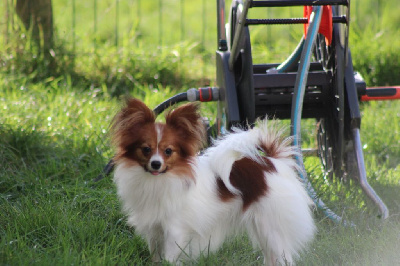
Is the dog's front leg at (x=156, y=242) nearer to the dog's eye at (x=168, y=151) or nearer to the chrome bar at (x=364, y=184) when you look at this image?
the dog's eye at (x=168, y=151)

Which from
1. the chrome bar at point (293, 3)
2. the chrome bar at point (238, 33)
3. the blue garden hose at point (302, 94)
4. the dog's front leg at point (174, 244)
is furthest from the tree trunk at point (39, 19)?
the dog's front leg at point (174, 244)

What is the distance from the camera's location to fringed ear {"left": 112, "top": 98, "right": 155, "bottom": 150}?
105 inches

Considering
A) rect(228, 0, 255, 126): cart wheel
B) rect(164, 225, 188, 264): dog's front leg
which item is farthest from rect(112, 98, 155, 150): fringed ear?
rect(228, 0, 255, 126): cart wheel

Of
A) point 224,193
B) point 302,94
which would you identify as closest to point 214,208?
point 224,193

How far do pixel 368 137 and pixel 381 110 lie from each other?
2.27 ft

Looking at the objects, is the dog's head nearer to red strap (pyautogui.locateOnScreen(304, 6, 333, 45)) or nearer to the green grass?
the green grass

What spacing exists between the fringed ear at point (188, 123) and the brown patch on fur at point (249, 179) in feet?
0.71

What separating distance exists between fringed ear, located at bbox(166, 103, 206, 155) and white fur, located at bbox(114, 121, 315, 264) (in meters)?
0.10

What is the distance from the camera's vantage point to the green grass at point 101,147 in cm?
302

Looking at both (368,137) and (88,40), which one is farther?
(88,40)

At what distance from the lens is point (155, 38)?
23.6ft

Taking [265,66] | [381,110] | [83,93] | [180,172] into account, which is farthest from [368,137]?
[180,172]

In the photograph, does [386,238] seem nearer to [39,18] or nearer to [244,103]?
[244,103]

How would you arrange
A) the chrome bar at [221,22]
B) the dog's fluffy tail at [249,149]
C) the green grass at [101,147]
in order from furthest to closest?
1. the chrome bar at [221,22]
2. the green grass at [101,147]
3. the dog's fluffy tail at [249,149]
